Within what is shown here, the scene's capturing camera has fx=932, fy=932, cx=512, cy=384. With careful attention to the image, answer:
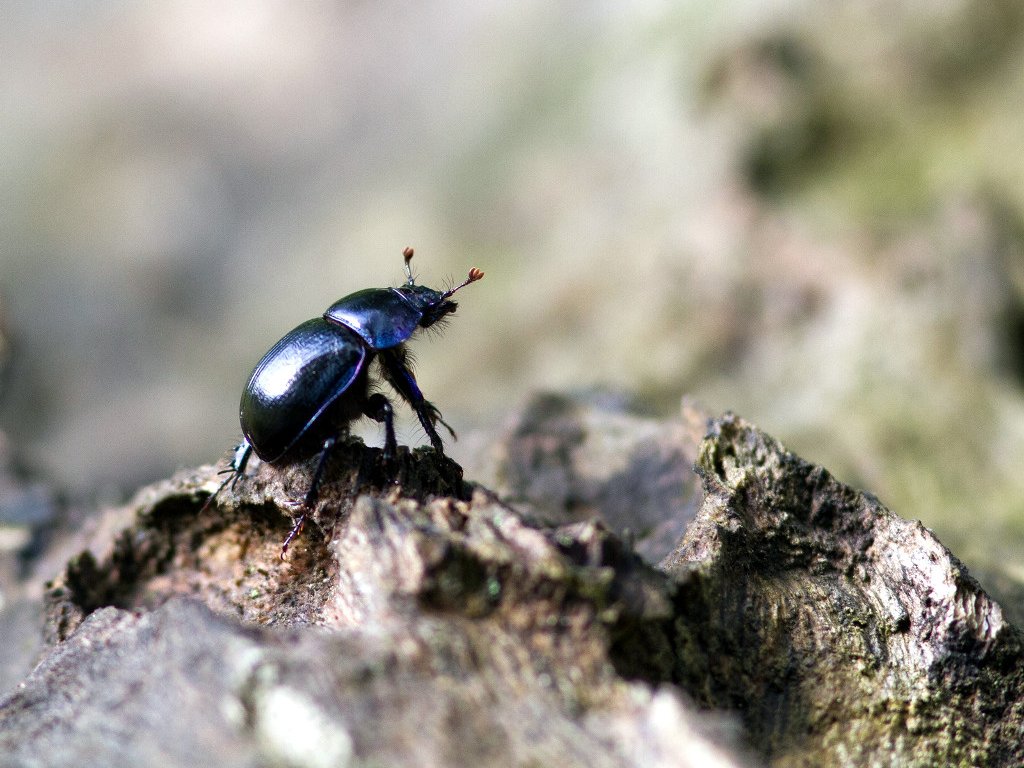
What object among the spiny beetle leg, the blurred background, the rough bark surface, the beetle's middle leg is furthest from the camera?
the blurred background

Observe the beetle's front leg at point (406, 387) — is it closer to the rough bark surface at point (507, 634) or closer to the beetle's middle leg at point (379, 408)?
the beetle's middle leg at point (379, 408)

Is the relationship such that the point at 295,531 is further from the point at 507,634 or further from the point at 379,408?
the point at 507,634

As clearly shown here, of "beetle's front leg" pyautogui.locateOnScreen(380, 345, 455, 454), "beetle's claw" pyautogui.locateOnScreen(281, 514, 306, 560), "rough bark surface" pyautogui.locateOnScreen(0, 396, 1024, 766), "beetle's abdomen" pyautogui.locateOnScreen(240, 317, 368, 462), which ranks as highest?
"beetle's front leg" pyautogui.locateOnScreen(380, 345, 455, 454)

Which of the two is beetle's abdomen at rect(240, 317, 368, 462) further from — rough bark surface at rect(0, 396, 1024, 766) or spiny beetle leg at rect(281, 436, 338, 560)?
spiny beetle leg at rect(281, 436, 338, 560)

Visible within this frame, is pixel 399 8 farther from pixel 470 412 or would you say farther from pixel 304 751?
Answer: pixel 304 751

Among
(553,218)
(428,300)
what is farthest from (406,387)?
(553,218)

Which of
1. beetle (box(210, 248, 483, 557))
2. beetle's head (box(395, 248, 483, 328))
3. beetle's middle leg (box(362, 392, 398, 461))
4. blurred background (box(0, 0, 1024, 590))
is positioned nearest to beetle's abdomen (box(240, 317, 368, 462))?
beetle (box(210, 248, 483, 557))

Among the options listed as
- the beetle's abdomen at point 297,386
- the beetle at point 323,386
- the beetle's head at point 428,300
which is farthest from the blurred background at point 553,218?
the beetle's abdomen at point 297,386
